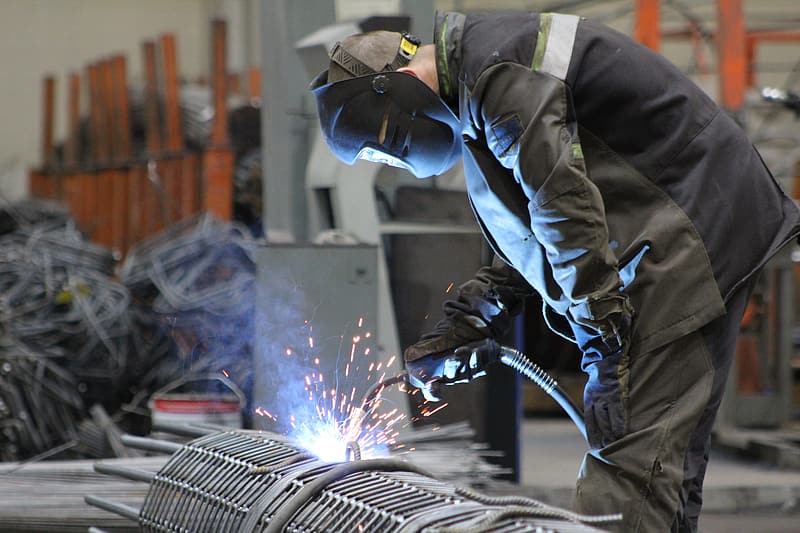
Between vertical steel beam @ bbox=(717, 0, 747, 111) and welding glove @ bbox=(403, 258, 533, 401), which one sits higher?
vertical steel beam @ bbox=(717, 0, 747, 111)

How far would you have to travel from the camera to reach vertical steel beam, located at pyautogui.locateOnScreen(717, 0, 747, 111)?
5797 mm

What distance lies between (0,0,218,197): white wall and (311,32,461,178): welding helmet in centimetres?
1071

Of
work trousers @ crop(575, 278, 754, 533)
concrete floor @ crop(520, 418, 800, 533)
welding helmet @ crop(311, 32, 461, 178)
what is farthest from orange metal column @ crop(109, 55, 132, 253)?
work trousers @ crop(575, 278, 754, 533)

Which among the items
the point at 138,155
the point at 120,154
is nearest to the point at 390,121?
the point at 138,155

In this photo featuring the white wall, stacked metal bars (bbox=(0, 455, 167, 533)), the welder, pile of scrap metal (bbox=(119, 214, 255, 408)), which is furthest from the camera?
the white wall

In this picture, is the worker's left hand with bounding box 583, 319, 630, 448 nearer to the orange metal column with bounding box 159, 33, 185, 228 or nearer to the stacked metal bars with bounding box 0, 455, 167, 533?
the stacked metal bars with bounding box 0, 455, 167, 533

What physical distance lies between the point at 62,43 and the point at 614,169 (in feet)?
39.2

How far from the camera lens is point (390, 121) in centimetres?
218

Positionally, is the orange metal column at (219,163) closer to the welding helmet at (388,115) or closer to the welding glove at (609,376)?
the welding helmet at (388,115)

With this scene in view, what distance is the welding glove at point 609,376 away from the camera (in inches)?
77.0

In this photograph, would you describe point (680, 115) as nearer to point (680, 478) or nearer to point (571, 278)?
point (571, 278)

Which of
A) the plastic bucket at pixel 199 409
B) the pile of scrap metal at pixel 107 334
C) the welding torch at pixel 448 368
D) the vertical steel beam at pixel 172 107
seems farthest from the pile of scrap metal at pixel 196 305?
the vertical steel beam at pixel 172 107

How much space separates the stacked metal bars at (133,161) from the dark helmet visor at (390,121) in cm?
510

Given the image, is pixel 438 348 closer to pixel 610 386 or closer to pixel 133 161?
pixel 610 386
